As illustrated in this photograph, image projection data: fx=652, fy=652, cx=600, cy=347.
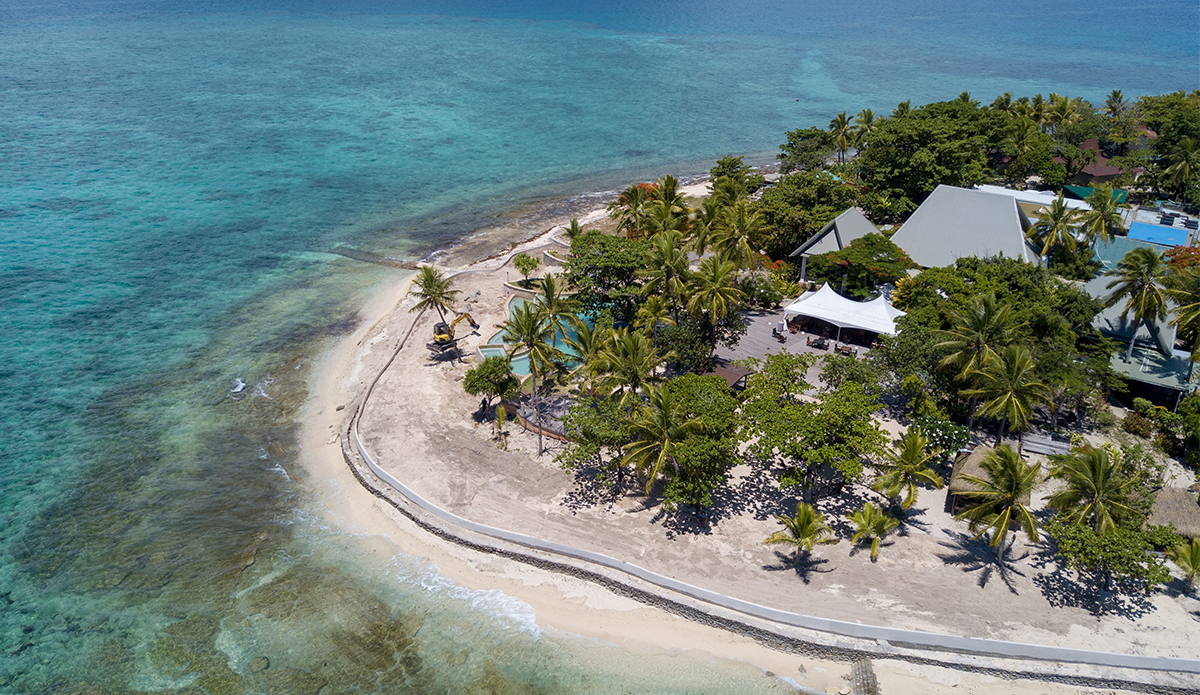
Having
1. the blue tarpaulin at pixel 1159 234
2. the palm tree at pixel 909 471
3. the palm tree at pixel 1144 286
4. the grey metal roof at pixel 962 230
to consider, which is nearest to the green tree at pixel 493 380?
the palm tree at pixel 909 471

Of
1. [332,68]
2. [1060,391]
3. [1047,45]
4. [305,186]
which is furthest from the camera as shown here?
[1047,45]

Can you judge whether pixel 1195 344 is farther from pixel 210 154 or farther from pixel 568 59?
pixel 568 59

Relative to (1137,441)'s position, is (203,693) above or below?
below

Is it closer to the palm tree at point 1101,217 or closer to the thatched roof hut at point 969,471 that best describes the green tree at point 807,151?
the palm tree at point 1101,217

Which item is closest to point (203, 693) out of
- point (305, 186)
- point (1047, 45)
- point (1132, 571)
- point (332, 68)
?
point (1132, 571)

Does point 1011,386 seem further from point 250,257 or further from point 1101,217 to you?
point 250,257

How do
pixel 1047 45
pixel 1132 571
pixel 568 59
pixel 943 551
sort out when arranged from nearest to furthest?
pixel 1132 571 → pixel 943 551 → pixel 568 59 → pixel 1047 45

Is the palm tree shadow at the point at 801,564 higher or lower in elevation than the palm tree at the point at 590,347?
lower
